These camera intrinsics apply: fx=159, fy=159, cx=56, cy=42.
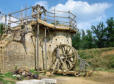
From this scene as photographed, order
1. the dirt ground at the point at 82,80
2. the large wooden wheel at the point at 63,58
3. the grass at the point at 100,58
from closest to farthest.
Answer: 1. the dirt ground at the point at 82,80
2. the large wooden wheel at the point at 63,58
3. the grass at the point at 100,58

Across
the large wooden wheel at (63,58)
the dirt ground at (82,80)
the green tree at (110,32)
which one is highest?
the green tree at (110,32)

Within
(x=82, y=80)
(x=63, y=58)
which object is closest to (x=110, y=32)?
(x=63, y=58)

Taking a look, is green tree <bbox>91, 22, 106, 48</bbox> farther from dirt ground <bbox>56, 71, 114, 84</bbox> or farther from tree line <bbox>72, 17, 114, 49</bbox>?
dirt ground <bbox>56, 71, 114, 84</bbox>

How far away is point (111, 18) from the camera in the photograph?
168ft

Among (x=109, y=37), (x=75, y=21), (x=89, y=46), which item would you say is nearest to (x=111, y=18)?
(x=109, y=37)

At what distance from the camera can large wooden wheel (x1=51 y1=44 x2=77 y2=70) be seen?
1750 cm

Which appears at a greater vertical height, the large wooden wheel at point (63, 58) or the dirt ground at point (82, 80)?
the large wooden wheel at point (63, 58)

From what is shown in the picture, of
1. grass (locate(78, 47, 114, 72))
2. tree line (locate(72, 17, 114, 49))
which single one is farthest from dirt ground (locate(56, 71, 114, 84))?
tree line (locate(72, 17, 114, 49))

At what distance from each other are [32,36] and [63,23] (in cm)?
461

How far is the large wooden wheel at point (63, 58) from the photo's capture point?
1750 centimetres

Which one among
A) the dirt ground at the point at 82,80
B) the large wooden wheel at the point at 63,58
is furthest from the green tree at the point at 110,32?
the dirt ground at the point at 82,80

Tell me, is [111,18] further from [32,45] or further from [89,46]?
[32,45]

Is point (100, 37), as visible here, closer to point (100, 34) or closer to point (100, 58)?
point (100, 34)

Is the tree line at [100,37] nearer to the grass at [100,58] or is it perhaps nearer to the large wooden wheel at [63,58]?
the grass at [100,58]
